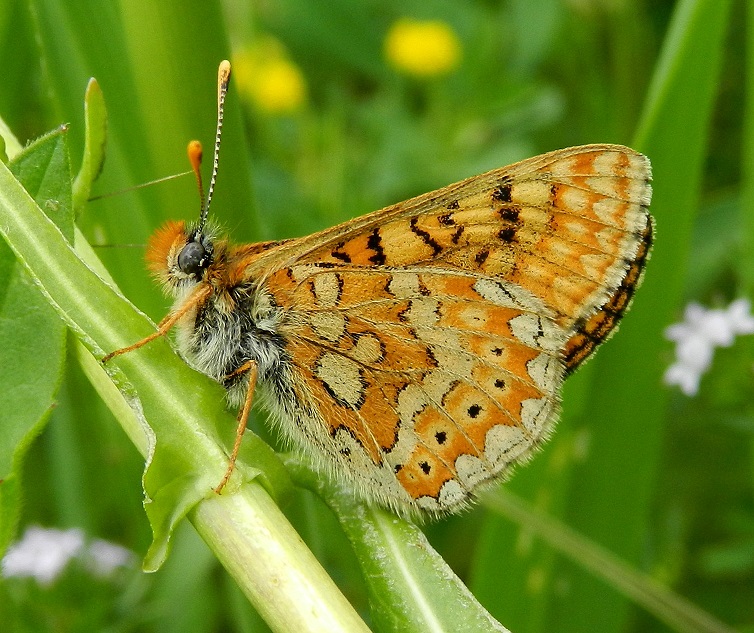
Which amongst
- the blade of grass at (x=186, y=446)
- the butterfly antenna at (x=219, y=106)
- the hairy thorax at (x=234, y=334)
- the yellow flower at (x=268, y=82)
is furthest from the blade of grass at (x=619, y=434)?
the yellow flower at (x=268, y=82)

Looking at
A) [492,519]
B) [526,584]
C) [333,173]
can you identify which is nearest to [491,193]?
[492,519]

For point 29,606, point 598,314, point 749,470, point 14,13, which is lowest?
point 749,470

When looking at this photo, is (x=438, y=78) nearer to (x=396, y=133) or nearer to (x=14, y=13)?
(x=396, y=133)

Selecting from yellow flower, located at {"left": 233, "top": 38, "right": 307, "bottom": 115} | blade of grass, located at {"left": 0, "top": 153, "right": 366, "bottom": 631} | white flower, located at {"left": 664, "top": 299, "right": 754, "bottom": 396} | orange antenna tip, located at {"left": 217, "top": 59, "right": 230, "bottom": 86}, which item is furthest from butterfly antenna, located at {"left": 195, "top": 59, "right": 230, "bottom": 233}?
yellow flower, located at {"left": 233, "top": 38, "right": 307, "bottom": 115}

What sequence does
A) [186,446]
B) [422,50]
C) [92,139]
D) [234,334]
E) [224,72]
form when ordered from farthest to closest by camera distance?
[422,50], [234,334], [224,72], [92,139], [186,446]

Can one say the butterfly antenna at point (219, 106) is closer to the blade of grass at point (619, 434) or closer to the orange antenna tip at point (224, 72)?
the orange antenna tip at point (224, 72)

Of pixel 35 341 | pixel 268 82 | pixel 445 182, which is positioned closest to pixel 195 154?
pixel 35 341

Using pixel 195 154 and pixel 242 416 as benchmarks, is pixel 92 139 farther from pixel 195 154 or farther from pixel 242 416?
pixel 242 416
